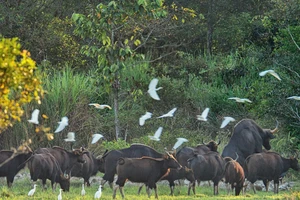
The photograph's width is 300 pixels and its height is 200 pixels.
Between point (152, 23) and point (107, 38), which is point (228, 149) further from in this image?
point (152, 23)

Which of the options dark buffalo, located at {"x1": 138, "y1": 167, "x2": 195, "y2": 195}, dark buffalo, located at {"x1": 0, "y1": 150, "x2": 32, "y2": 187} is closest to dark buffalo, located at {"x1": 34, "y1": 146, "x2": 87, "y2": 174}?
dark buffalo, located at {"x1": 0, "y1": 150, "x2": 32, "y2": 187}

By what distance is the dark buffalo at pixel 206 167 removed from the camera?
17219 mm

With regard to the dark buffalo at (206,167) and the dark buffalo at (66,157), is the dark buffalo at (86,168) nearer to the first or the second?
the dark buffalo at (66,157)

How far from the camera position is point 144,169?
52.8 ft

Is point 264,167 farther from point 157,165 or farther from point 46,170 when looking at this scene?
point 46,170

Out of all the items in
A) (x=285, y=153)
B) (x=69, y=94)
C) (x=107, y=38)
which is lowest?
(x=285, y=153)

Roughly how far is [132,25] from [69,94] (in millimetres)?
3089

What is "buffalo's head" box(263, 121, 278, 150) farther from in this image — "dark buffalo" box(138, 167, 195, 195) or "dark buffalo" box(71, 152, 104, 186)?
"dark buffalo" box(71, 152, 104, 186)

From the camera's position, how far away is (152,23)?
85.4ft

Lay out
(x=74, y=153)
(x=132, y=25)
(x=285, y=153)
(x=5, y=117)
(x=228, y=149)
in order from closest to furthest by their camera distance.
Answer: (x=5, y=117) < (x=74, y=153) < (x=228, y=149) < (x=285, y=153) < (x=132, y=25)

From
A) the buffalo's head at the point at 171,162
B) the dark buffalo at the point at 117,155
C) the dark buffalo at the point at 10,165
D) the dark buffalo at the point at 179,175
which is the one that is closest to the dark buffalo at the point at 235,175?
the dark buffalo at the point at 179,175

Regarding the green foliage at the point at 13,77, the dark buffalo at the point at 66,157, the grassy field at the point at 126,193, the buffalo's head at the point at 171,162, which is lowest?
the grassy field at the point at 126,193

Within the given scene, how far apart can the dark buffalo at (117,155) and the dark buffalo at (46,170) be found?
992 mm

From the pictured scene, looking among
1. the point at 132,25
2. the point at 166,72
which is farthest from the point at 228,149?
the point at 166,72
